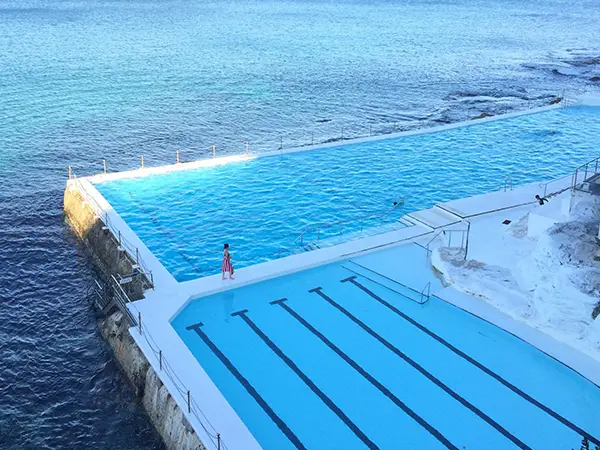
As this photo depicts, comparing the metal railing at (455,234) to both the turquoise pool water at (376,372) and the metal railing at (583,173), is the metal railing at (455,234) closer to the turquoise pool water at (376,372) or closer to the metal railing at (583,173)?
the turquoise pool water at (376,372)

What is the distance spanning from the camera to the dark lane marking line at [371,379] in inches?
489

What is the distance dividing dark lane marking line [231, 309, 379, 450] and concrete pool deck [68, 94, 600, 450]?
1905 mm

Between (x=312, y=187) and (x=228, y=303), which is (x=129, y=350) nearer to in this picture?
(x=228, y=303)

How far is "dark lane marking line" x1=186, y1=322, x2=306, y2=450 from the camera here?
40.4 feet

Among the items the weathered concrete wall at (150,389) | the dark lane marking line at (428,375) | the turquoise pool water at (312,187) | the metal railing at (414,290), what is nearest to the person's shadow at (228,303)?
the turquoise pool water at (312,187)

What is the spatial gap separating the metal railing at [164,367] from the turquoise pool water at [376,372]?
83 centimetres

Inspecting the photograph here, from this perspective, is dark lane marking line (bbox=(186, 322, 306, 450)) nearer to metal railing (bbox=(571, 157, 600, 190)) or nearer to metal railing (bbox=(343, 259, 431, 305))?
metal railing (bbox=(343, 259, 431, 305))

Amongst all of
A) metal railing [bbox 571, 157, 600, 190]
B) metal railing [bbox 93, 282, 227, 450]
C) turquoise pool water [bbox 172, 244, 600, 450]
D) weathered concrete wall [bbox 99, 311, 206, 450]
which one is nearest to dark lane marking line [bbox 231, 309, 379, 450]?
turquoise pool water [bbox 172, 244, 600, 450]

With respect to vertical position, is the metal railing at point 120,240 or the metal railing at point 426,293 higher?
the metal railing at point 120,240

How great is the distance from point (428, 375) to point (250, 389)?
414cm

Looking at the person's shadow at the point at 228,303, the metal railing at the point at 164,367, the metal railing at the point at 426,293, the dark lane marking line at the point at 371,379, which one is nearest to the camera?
the metal railing at the point at 164,367

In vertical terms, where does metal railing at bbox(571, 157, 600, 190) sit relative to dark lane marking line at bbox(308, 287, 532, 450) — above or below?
above

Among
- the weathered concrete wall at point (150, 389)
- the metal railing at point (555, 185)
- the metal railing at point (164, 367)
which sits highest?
the metal railing at point (555, 185)

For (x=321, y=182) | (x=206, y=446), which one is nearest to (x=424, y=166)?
(x=321, y=182)
